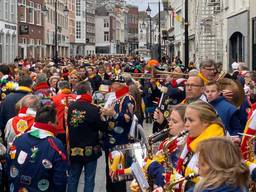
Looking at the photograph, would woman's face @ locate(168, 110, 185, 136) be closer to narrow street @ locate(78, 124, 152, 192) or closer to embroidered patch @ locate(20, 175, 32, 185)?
embroidered patch @ locate(20, 175, 32, 185)

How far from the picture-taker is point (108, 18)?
13425 centimetres

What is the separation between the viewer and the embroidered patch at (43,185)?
19.2 feet

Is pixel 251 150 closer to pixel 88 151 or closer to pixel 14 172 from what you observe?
pixel 14 172

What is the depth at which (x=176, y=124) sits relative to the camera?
5422mm

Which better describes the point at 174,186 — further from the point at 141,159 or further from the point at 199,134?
the point at 141,159

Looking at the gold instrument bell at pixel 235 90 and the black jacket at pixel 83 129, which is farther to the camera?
the black jacket at pixel 83 129

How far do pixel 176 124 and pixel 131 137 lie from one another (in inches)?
105

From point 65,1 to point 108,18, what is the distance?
45081 mm

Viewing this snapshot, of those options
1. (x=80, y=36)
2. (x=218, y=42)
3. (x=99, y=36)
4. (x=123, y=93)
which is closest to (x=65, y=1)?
(x=80, y=36)

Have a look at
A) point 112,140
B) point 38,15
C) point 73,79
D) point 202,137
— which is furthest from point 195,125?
point 38,15

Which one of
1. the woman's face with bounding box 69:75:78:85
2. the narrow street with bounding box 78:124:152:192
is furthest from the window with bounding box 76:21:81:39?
the narrow street with bounding box 78:124:152:192

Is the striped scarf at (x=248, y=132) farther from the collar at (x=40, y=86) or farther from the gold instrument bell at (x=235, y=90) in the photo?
the collar at (x=40, y=86)

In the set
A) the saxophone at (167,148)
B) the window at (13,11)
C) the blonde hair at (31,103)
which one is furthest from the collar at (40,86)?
the window at (13,11)

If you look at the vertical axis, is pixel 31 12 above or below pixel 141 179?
above
